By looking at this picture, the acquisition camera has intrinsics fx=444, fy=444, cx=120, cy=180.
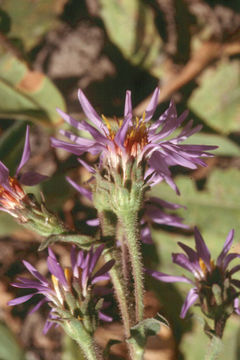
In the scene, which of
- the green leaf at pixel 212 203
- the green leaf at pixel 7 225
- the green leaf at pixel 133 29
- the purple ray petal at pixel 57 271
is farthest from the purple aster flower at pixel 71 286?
the green leaf at pixel 133 29

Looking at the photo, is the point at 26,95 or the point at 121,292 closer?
the point at 121,292

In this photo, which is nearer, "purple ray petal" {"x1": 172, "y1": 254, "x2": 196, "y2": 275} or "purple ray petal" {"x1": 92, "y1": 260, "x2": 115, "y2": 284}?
"purple ray petal" {"x1": 92, "y1": 260, "x2": 115, "y2": 284}

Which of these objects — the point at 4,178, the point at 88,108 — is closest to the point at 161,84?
the point at 88,108

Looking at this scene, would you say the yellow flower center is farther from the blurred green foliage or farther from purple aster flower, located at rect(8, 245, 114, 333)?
the blurred green foliage

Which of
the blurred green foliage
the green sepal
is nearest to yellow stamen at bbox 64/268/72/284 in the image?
the green sepal

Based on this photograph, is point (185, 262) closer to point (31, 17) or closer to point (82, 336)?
point (82, 336)

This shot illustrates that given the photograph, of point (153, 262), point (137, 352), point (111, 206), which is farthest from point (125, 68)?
point (137, 352)
